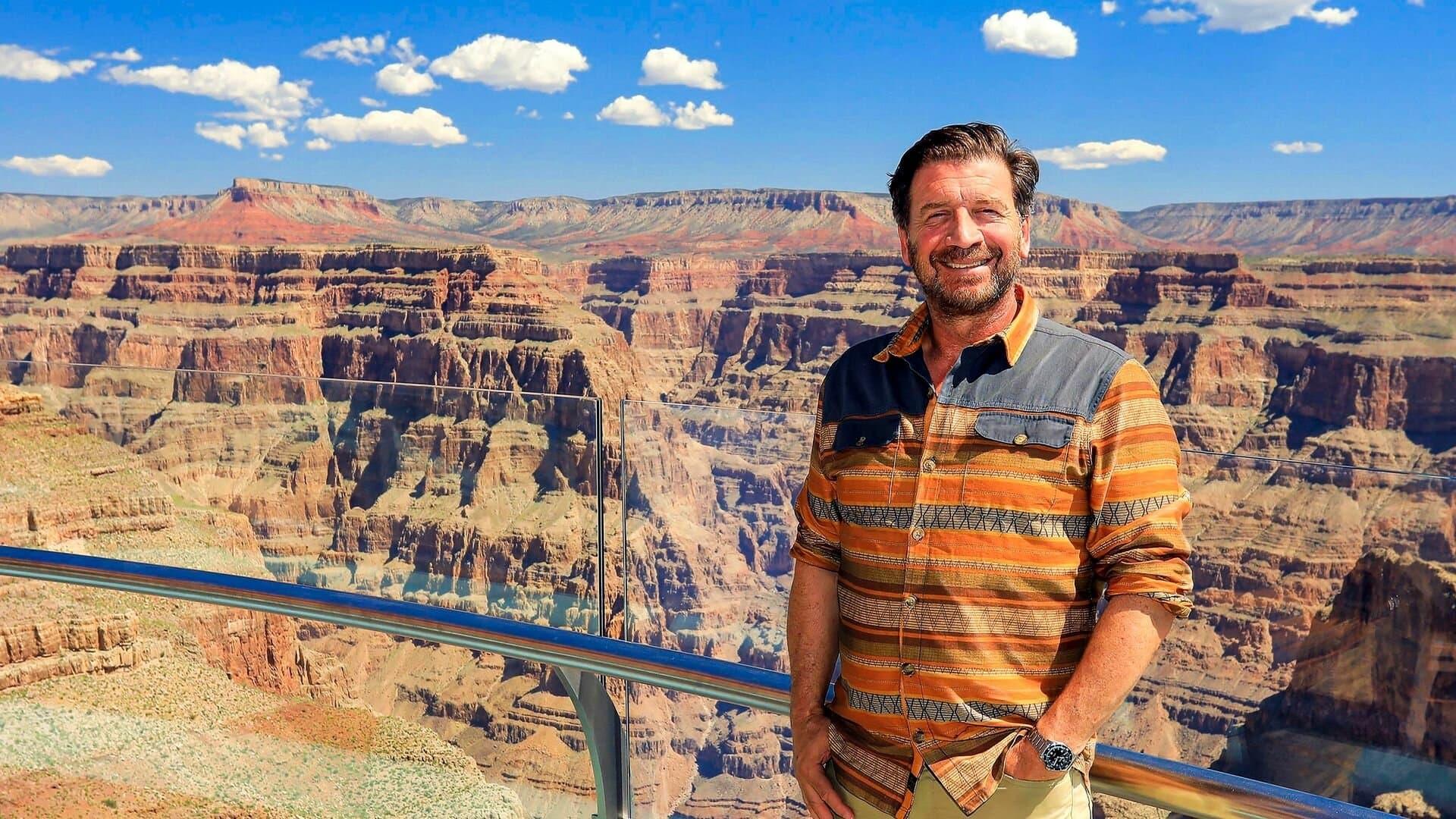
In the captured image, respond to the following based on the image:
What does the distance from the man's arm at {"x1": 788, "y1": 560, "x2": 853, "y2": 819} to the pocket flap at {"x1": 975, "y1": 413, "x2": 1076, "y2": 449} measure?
0.40 m

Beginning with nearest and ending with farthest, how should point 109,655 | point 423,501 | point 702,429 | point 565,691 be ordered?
1. point 565,691
2. point 702,429
3. point 423,501
4. point 109,655

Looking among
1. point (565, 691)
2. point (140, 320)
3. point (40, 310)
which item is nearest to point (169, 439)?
point (565, 691)

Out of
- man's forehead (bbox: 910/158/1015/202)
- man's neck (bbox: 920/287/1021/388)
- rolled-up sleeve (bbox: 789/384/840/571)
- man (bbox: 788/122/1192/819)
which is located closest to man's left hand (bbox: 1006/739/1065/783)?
man (bbox: 788/122/1192/819)

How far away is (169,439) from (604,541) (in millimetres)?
3950

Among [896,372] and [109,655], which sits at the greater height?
[896,372]

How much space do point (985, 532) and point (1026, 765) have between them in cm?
34

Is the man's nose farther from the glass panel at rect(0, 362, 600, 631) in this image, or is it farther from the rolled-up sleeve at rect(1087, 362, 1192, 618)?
the glass panel at rect(0, 362, 600, 631)

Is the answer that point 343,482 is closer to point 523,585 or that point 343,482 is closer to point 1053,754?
point 523,585

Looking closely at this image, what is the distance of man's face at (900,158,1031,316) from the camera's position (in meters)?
1.69

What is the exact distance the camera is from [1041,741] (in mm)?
1554

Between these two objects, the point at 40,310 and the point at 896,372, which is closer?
the point at 896,372

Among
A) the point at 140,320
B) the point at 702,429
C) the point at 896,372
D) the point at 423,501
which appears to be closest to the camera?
the point at 896,372

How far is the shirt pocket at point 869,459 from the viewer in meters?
1.69

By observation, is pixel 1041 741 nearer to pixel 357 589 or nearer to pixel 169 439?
pixel 357 589
